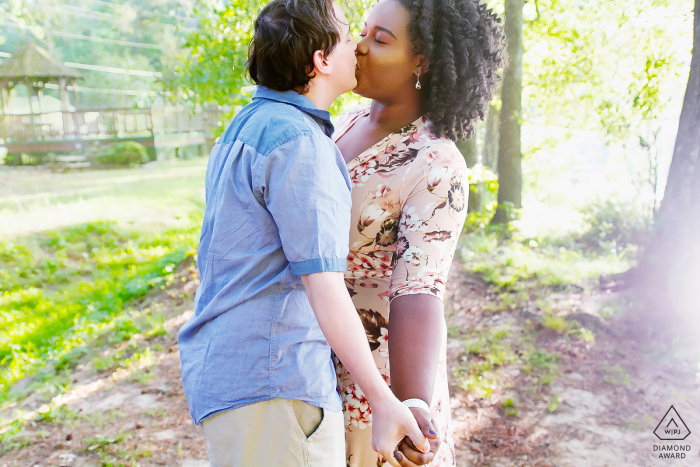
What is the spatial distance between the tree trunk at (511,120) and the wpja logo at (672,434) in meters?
4.19

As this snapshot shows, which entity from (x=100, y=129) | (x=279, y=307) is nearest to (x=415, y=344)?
(x=279, y=307)

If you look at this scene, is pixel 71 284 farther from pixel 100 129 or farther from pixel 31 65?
pixel 100 129

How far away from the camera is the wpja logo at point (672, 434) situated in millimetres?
2998

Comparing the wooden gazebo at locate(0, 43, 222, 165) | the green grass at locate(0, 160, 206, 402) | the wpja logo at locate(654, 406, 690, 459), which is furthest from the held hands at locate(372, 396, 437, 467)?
the wooden gazebo at locate(0, 43, 222, 165)

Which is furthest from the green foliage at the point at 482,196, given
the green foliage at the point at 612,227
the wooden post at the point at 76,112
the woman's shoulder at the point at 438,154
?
the wooden post at the point at 76,112

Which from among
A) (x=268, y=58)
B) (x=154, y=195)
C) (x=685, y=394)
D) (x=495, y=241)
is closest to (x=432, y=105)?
(x=268, y=58)

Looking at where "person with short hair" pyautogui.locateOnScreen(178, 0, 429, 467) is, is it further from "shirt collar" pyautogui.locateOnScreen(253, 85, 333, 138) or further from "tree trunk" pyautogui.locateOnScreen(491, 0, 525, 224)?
"tree trunk" pyautogui.locateOnScreen(491, 0, 525, 224)

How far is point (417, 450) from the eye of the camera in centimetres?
112

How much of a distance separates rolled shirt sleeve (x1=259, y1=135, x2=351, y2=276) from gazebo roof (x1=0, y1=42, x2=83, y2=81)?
1223 cm

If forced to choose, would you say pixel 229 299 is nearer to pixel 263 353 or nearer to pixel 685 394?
pixel 263 353

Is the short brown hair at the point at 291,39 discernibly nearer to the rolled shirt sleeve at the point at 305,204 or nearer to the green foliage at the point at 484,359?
the rolled shirt sleeve at the point at 305,204

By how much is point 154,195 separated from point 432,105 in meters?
9.17

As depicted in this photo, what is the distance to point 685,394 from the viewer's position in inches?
134

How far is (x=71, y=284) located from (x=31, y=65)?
7.66 m
